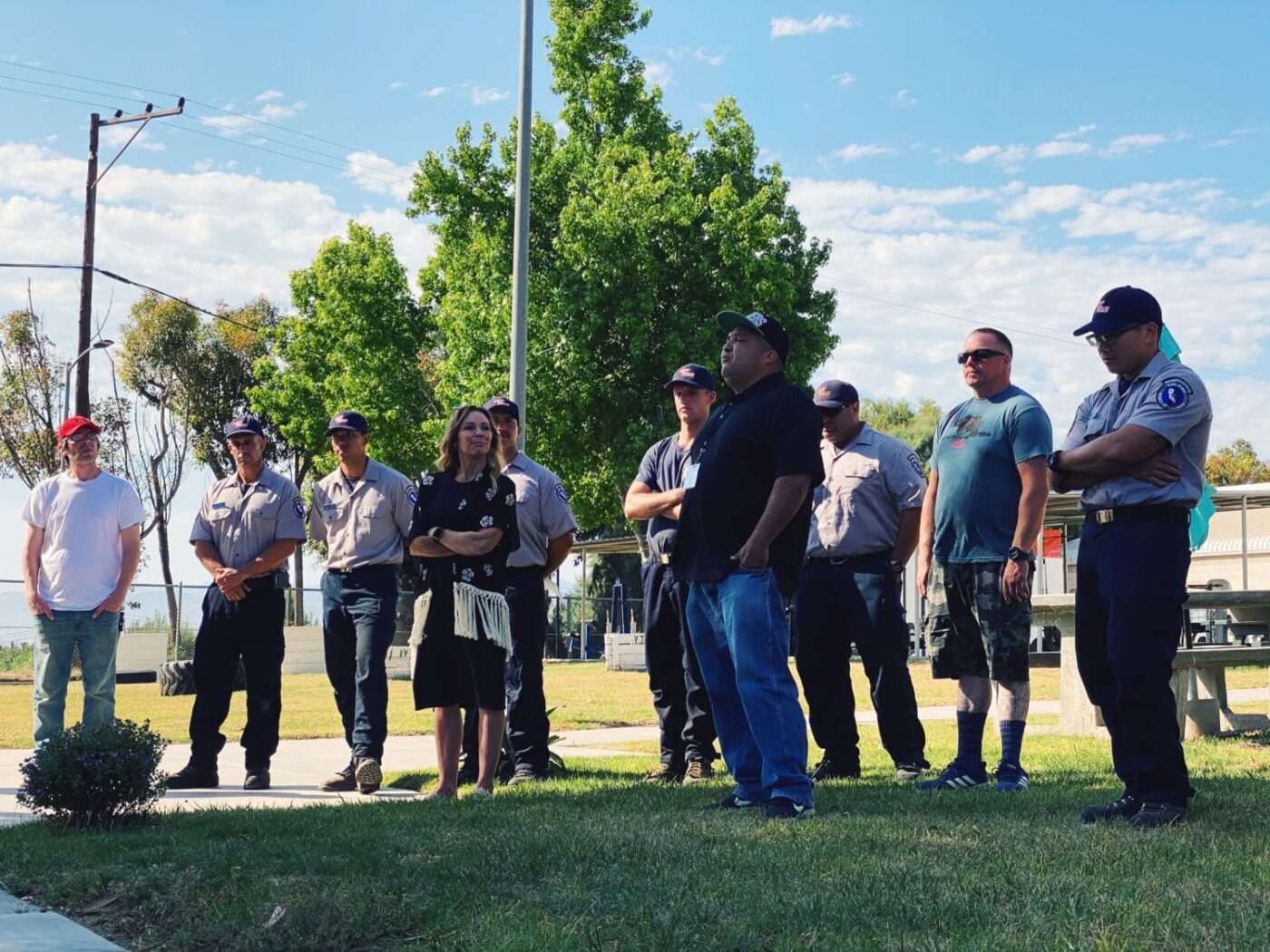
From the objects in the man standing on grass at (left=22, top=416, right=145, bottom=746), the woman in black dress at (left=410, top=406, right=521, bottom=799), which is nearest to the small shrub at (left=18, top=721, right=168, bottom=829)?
the woman in black dress at (left=410, top=406, right=521, bottom=799)

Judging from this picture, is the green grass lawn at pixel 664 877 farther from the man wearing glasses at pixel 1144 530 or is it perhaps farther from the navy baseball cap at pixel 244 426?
the navy baseball cap at pixel 244 426

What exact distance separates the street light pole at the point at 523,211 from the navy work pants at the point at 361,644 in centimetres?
529

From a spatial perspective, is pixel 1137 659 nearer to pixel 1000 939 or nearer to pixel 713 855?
pixel 713 855

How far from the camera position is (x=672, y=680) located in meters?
8.00

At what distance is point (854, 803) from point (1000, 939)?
8.74 ft

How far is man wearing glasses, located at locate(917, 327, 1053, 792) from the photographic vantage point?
21.5ft

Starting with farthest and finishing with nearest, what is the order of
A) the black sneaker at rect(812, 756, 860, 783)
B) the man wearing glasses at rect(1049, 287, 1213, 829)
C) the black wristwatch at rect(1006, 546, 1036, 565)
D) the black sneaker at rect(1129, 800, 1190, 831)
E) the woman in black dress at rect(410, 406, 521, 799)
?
the black sneaker at rect(812, 756, 860, 783) → the woman in black dress at rect(410, 406, 521, 799) → the black wristwatch at rect(1006, 546, 1036, 565) → the man wearing glasses at rect(1049, 287, 1213, 829) → the black sneaker at rect(1129, 800, 1190, 831)

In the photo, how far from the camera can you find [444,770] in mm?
6934

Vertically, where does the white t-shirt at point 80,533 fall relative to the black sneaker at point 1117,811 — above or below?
above

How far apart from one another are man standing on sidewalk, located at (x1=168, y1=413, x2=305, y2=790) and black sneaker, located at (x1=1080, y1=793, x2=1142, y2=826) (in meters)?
4.72

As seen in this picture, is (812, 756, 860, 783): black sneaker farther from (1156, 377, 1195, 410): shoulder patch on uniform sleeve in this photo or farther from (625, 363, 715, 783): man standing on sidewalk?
(1156, 377, 1195, 410): shoulder patch on uniform sleeve

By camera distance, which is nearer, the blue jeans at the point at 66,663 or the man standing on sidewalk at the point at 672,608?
the man standing on sidewalk at the point at 672,608

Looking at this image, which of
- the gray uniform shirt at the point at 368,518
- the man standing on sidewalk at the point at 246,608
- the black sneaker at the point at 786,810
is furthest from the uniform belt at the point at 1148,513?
the man standing on sidewalk at the point at 246,608

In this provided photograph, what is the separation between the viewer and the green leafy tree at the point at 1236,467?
64.9 metres
